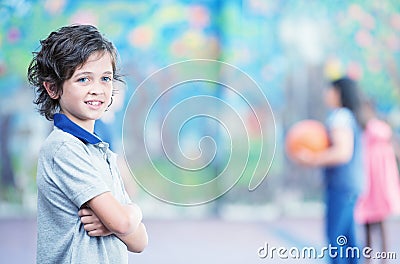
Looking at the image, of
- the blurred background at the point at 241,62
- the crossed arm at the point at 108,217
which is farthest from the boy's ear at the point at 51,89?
the blurred background at the point at 241,62

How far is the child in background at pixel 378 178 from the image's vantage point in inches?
127

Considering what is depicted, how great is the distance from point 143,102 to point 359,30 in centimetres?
94

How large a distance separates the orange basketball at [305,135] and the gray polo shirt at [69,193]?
72.1 inches

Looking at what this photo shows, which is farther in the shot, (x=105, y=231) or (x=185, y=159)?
(x=185, y=159)

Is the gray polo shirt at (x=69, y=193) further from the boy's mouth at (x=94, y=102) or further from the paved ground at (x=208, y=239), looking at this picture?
the paved ground at (x=208, y=239)

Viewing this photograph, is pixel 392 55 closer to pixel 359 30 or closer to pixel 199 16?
pixel 359 30

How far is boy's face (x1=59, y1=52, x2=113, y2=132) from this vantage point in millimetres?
1554

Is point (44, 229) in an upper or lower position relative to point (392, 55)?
lower

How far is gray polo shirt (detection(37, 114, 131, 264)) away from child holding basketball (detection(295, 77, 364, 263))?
1.79 m

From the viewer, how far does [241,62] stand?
3365mm

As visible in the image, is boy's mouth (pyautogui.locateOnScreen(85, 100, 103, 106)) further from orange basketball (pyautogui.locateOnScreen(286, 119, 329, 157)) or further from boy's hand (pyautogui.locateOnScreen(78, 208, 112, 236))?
orange basketball (pyautogui.locateOnScreen(286, 119, 329, 157))

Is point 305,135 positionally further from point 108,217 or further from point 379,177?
point 108,217

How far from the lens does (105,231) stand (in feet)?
4.94

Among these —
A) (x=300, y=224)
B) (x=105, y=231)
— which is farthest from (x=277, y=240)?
(x=105, y=231)
